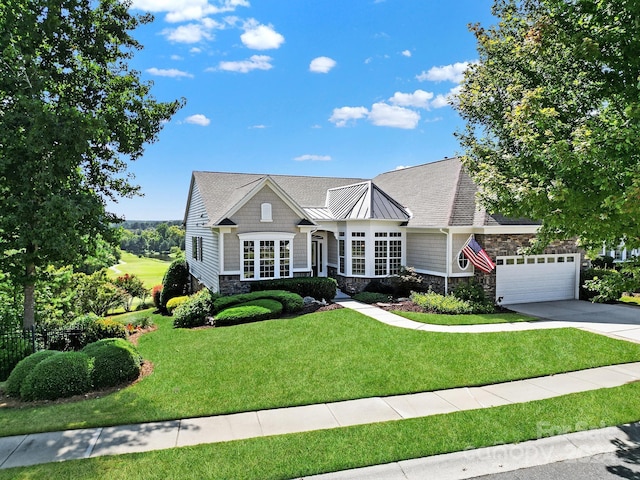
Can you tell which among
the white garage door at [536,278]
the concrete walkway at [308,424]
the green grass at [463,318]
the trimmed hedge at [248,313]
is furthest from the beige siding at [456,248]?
the concrete walkway at [308,424]

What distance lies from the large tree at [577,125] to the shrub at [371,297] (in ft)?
32.0

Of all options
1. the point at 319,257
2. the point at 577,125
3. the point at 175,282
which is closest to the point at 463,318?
the point at 577,125

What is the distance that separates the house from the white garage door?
5 cm

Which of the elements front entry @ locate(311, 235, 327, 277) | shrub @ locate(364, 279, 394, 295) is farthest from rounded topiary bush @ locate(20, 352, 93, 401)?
front entry @ locate(311, 235, 327, 277)

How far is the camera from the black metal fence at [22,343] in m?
10.2

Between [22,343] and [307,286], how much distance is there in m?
10.8

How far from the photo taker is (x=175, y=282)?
25.9 m

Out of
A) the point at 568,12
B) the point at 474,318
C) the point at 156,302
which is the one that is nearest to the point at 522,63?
the point at 568,12

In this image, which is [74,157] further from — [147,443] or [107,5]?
[147,443]

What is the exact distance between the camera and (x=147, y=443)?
6164 mm

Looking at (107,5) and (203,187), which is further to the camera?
(203,187)

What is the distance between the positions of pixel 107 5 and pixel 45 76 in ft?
10.2

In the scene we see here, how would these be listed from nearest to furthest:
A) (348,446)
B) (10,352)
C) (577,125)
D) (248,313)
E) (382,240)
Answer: (348,446) < (577,125) < (10,352) < (248,313) < (382,240)

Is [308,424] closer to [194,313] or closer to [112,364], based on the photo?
[112,364]
